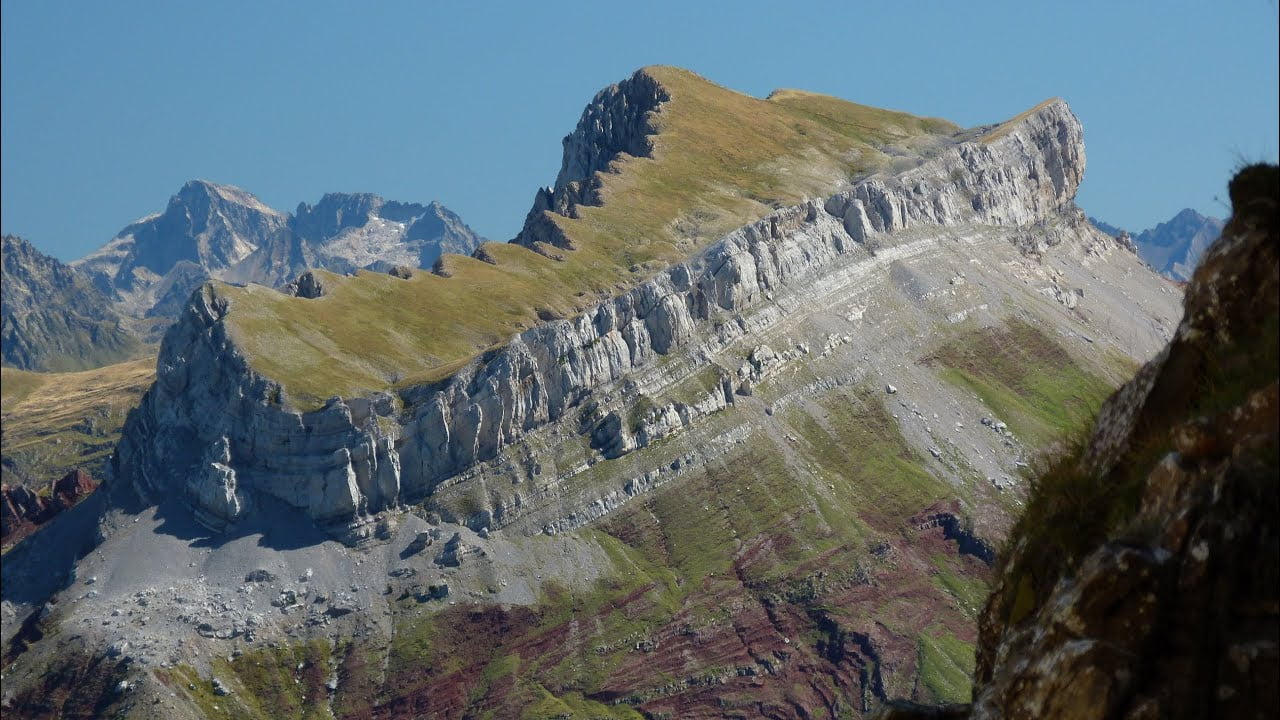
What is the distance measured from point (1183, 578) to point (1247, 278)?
501cm

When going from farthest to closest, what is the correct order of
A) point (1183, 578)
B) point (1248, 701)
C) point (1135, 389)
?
point (1135, 389), point (1183, 578), point (1248, 701)

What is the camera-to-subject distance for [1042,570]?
21.0 m

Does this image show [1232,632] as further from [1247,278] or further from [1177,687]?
[1247,278]

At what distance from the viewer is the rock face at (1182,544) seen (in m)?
16.8

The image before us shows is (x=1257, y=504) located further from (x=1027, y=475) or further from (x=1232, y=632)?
(x=1027, y=475)

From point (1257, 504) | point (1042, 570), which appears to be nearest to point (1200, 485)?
point (1257, 504)

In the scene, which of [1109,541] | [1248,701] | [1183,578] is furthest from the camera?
[1109,541]

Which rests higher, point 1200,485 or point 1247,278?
point 1247,278

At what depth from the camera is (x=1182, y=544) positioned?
17625mm

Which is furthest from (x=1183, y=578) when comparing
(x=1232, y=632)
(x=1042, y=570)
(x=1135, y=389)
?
(x=1135, y=389)

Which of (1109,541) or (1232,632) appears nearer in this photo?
(1232,632)

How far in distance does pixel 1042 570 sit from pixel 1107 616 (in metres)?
3.13

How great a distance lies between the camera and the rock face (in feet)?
55.2

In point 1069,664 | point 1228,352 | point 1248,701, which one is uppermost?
point 1228,352
